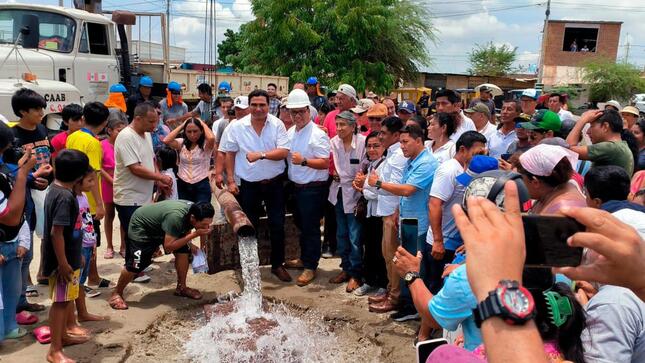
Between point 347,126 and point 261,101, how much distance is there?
37.0 inches

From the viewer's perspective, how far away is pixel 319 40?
18.6 metres

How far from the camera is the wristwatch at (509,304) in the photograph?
100 centimetres

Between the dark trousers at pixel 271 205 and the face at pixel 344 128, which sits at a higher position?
the face at pixel 344 128

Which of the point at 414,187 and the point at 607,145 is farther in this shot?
the point at 607,145

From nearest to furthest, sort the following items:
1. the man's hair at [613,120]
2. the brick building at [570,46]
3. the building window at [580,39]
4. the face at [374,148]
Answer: the man's hair at [613,120], the face at [374,148], the brick building at [570,46], the building window at [580,39]

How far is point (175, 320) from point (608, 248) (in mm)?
4137

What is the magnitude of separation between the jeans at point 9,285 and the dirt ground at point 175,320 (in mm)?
169

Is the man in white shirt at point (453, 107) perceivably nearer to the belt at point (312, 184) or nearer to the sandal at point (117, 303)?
the belt at point (312, 184)

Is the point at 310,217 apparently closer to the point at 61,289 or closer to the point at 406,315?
the point at 406,315

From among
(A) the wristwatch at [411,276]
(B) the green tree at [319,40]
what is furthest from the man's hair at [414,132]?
(B) the green tree at [319,40]

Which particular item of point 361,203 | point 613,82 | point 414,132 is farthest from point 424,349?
point 613,82

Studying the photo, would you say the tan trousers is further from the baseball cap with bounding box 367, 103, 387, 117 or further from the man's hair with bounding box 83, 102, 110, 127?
the man's hair with bounding box 83, 102, 110, 127

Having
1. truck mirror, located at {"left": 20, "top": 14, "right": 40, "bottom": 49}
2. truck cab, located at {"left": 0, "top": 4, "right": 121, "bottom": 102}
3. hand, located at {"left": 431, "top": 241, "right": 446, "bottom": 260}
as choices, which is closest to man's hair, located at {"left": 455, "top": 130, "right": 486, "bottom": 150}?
hand, located at {"left": 431, "top": 241, "right": 446, "bottom": 260}

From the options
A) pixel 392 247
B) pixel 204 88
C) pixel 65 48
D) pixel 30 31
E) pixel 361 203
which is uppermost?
pixel 30 31
